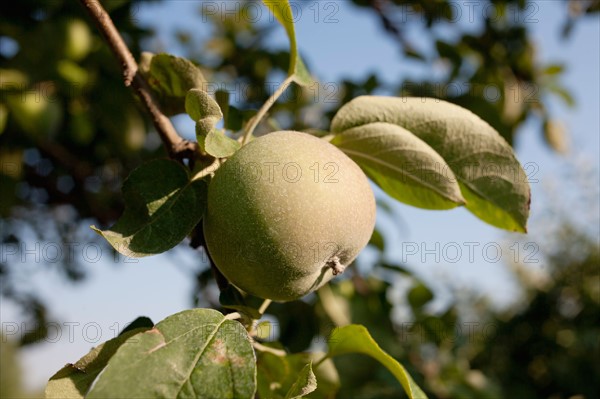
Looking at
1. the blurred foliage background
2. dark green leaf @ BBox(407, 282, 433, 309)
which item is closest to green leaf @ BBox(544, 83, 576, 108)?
the blurred foliage background

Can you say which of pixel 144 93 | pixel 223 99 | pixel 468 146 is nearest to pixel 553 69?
pixel 468 146

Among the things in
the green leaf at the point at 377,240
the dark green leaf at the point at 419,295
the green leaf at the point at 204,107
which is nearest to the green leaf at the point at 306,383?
the green leaf at the point at 204,107

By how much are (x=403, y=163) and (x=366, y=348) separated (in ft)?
0.85

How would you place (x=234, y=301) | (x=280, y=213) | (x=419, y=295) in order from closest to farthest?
(x=280, y=213)
(x=234, y=301)
(x=419, y=295)

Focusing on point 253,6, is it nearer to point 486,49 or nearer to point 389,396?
point 486,49

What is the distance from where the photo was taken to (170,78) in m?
0.82

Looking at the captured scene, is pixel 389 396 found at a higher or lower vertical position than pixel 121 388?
lower

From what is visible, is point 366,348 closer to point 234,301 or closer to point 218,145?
point 234,301

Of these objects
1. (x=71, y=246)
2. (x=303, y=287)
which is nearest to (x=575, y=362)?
(x=71, y=246)

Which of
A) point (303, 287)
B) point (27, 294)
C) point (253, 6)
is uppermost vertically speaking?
point (303, 287)

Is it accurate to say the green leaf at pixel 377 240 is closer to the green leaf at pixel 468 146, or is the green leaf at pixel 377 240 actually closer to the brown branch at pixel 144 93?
the green leaf at pixel 468 146

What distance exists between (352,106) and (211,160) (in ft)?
0.78

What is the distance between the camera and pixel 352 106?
865mm

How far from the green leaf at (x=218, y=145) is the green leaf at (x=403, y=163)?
8.1 inches
